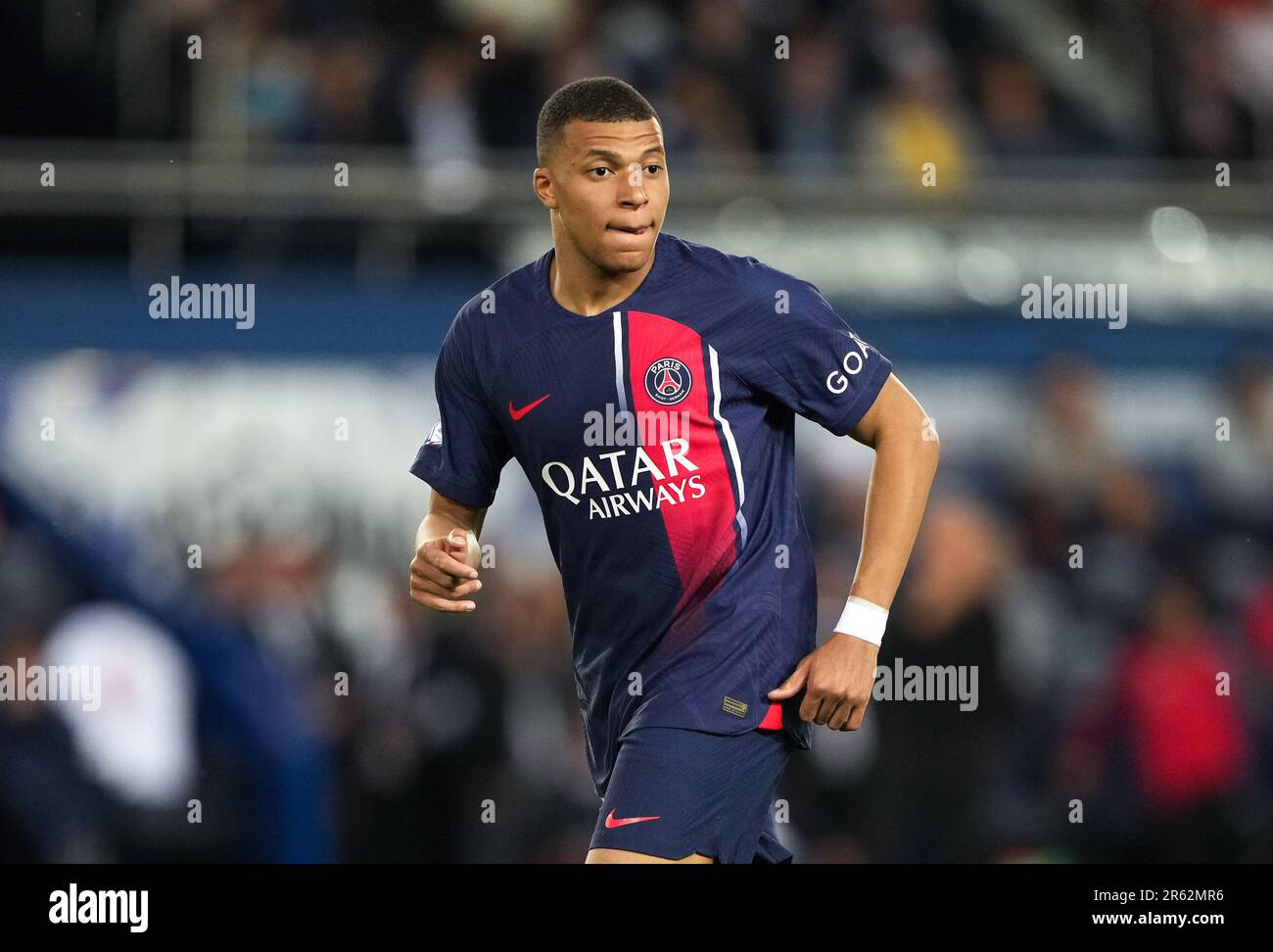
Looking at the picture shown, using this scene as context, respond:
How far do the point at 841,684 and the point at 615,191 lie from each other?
1.21m

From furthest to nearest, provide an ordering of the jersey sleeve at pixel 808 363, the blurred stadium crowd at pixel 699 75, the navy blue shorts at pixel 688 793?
the blurred stadium crowd at pixel 699 75, the jersey sleeve at pixel 808 363, the navy blue shorts at pixel 688 793

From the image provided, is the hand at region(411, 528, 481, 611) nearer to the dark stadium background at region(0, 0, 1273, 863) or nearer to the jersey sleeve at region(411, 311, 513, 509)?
the jersey sleeve at region(411, 311, 513, 509)

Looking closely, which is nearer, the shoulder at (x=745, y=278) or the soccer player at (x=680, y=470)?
the soccer player at (x=680, y=470)

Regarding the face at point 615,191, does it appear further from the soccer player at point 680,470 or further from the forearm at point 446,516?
the forearm at point 446,516

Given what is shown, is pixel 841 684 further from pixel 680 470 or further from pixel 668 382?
pixel 668 382

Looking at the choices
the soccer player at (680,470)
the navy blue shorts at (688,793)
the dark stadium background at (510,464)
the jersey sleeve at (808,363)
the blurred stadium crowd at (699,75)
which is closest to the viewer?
the navy blue shorts at (688,793)

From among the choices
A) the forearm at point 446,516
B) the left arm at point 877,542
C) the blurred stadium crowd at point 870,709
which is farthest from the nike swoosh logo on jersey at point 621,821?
the blurred stadium crowd at point 870,709

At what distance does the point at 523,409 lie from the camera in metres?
4.40

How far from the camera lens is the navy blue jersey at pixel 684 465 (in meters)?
4.26

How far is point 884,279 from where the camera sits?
9.07 m

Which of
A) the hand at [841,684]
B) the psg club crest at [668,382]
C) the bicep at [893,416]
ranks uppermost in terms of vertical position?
the psg club crest at [668,382]

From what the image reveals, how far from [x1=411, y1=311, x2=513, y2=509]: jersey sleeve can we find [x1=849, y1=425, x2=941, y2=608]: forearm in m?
0.91

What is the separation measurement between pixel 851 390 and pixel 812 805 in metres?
3.95

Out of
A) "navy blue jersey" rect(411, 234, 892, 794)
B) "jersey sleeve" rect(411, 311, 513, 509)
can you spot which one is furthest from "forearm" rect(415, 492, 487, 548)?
"navy blue jersey" rect(411, 234, 892, 794)
